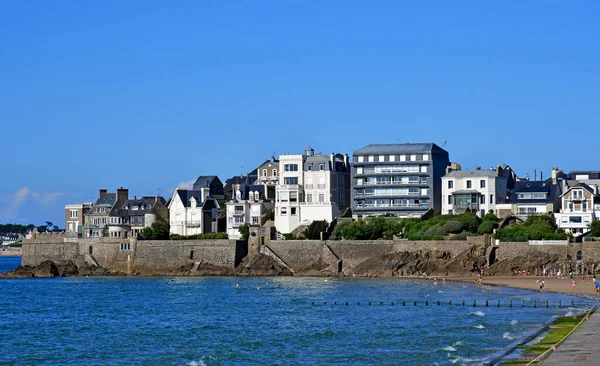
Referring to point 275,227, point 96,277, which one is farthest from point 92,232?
point 275,227

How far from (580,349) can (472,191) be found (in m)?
59.3

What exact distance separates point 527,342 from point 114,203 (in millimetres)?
74137

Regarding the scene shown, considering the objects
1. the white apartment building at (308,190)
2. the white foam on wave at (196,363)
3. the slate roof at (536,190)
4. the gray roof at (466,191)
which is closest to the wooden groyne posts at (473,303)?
the white foam on wave at (196,363)

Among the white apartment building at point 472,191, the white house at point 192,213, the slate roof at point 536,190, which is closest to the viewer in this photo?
the slate roof at point 536,190

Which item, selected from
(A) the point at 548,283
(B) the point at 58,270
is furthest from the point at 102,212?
(A) the point at 548,283

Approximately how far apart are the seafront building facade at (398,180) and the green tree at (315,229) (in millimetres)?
6333

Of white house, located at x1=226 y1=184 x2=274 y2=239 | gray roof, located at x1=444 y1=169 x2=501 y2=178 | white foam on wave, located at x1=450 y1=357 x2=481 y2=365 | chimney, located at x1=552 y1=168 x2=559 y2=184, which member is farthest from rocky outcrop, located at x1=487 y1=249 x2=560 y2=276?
white foam on wave, located at x1=450 y1=357 x2=481 y2=365

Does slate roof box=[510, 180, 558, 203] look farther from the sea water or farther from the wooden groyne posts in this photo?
the wooden groyne posts

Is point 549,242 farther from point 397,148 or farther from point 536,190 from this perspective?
point 397,148

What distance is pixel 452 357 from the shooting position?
146 ft

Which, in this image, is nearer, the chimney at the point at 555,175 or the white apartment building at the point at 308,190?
the white apartment building at the point at 308,190

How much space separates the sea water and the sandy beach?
201 centimetres

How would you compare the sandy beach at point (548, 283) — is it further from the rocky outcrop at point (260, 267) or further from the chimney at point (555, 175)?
the chimney at point (555, 175)

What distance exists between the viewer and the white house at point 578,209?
91.2 meters
